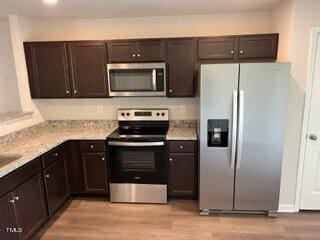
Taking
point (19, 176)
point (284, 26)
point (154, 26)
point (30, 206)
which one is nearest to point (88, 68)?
point (154, 26)

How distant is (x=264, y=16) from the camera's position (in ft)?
10.9

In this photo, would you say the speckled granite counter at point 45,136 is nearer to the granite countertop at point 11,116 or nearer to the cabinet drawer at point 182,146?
the granite countertop at point 11,116

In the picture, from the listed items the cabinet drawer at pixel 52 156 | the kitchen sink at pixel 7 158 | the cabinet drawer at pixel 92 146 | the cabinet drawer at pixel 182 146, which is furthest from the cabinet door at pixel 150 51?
the kitchen sink at pixel 7 158

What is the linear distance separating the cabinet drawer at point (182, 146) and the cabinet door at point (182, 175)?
0.18ft

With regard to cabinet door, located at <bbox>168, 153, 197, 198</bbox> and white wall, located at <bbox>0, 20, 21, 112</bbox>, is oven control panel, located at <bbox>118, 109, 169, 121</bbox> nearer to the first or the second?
cabinet door, located at <bbox>168, 153, 197, 198</bbox>

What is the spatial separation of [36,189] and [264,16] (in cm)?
356

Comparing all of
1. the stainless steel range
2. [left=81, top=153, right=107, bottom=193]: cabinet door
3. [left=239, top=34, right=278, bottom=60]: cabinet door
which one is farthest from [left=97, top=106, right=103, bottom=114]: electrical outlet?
[left=239, top=34, right=278, bottom=60]: cabinet door

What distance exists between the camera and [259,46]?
10.2ft

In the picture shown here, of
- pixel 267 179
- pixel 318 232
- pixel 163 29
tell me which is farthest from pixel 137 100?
pixel 318 232

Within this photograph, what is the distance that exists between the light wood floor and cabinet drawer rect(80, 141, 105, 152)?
762 mm

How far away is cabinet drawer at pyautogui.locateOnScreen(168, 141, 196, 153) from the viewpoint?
10.3ft

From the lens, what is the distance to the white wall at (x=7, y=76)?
350 cm

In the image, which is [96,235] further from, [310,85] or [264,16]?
[264,16]

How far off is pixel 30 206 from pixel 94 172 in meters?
0.94
